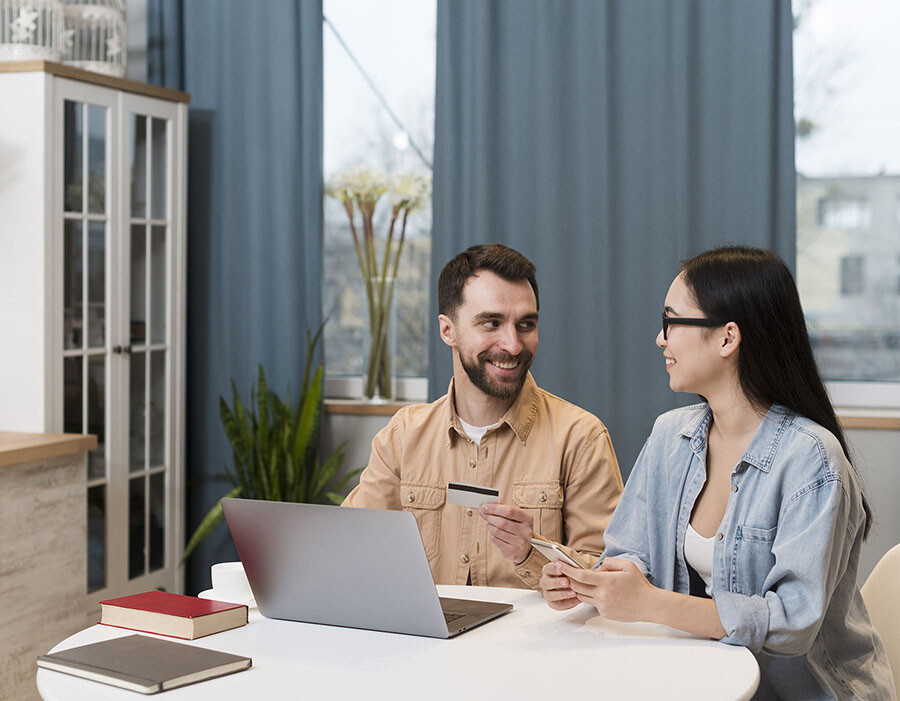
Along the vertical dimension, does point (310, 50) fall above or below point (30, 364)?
above

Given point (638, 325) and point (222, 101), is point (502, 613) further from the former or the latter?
point (222, 101)

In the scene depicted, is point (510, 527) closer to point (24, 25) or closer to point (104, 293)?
point (104, 293)

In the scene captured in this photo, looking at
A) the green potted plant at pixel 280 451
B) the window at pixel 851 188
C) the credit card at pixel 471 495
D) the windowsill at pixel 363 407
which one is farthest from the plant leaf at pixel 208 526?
the window at pixel 851 188

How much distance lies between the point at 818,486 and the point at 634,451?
1730mm

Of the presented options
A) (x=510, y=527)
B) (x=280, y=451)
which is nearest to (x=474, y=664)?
(x=510, y=527)

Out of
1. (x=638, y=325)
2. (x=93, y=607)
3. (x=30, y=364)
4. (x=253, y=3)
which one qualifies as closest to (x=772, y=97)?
(x=638, y=325)

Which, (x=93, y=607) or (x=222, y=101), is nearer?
(x=93, y=607)

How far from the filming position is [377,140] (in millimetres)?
3715

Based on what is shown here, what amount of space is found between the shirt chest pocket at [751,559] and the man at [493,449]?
21.0 inches

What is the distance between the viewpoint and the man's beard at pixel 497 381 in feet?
7.12

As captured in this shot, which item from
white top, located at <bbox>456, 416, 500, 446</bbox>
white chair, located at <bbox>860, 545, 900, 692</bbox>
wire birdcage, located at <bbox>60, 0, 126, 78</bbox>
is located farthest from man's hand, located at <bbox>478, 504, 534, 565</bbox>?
wire birdcage, located at <bbox>60, 0, 126, 78</bbox>

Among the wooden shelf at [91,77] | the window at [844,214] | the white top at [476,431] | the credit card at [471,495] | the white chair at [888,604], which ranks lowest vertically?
the white chair at [888,604]

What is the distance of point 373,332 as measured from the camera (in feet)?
11.8

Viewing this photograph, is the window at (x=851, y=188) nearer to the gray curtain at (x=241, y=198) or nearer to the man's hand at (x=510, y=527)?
the gray curtain at (x=241, y=198)
